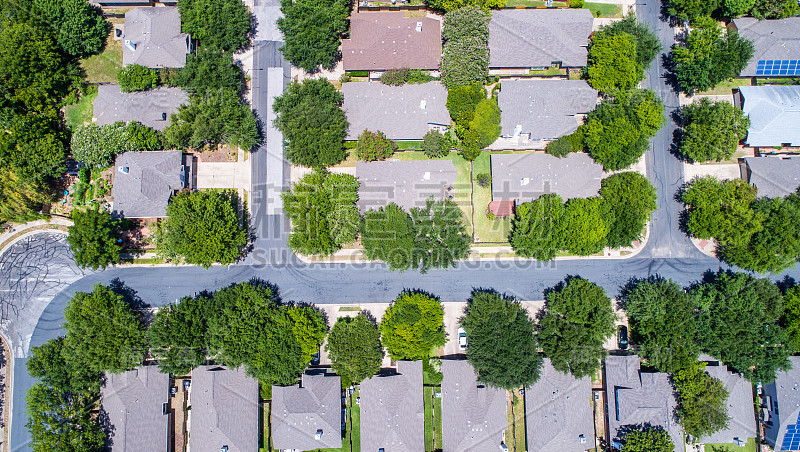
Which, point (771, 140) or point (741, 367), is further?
point (771, 140)

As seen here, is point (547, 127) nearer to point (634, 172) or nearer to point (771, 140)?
point (634, 172)

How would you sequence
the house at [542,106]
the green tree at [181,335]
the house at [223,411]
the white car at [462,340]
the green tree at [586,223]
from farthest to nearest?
1. the house at [542,106]
2. the white car at [462,340]
3. the house at [223,411]
4. the green tree at [586,223]
5. the green tree at [181,335]

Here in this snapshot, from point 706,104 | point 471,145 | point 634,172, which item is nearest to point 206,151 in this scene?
point 471,145

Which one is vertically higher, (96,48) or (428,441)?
(96,48)

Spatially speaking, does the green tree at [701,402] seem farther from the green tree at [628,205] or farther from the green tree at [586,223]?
the green tree at [586,223]

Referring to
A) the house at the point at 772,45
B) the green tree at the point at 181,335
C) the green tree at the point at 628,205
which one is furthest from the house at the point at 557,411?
the house at the point at 772,45

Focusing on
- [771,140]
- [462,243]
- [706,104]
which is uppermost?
[706,104]

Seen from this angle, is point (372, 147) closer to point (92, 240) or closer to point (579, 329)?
point (579, 329)
